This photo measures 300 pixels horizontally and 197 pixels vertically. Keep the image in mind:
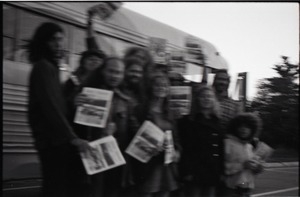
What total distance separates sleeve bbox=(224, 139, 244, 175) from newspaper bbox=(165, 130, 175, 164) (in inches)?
16.2

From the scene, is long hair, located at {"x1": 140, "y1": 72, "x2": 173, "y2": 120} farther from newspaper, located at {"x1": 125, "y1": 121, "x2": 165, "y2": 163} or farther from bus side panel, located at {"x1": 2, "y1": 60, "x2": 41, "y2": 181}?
bus side panel, located at {"x1": 2, "y1": 60, "x2": 41, "y2": 181}

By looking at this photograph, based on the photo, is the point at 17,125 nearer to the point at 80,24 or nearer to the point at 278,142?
the point at 80,24

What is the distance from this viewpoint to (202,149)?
8.79 feet

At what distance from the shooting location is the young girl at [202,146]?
2660 mm

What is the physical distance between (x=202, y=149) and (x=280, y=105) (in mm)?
628

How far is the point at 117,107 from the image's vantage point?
95.0 inches

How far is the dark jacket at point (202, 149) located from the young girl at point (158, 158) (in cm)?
9

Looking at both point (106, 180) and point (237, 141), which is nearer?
point (106, 180)

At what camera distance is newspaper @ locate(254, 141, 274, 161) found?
2.73 meters

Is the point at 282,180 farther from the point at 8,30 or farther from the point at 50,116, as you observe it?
the point at 8,30

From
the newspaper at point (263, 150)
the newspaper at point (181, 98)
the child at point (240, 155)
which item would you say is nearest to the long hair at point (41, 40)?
the newspaper at point (181, 98)

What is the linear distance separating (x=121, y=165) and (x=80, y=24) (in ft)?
2.90

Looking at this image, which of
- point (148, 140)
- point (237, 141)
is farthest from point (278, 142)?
point (148, 140)

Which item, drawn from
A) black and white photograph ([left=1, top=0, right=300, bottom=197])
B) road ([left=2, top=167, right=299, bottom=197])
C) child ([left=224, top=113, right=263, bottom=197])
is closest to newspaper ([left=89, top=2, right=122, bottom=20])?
black and white photograph ([left=1, top=0, right=300, bottom=197])
